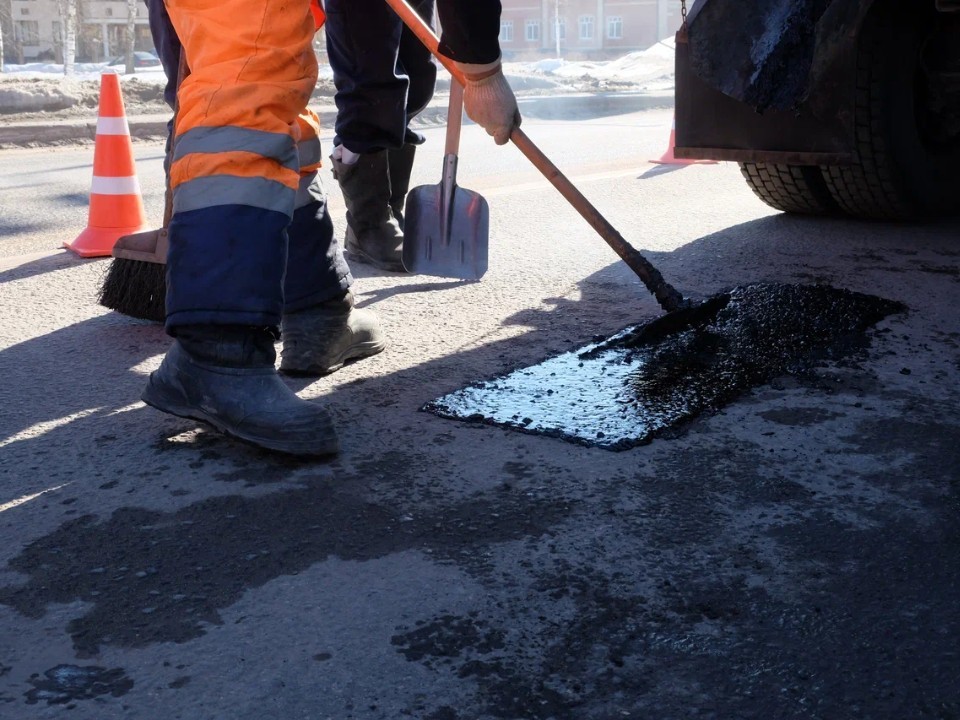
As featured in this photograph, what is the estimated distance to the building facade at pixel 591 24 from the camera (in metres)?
41.6

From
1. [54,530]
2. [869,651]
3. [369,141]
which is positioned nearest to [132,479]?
[54,530]

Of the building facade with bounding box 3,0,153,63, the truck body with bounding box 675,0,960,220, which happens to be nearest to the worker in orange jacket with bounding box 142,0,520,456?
the truck body with bounding box 675,0,960,220

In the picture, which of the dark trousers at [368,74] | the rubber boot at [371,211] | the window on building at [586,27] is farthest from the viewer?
the window on building at [586,27]

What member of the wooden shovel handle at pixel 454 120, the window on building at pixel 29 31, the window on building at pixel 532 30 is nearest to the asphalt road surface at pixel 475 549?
the wooden shovel handle at pixel 454 120

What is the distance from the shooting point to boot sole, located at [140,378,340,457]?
2.00m

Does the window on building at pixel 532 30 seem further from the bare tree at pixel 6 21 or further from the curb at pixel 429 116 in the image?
the curb at pixel 429 116

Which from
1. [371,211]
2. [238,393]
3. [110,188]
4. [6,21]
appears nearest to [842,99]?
[371,211]

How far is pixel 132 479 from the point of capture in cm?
195

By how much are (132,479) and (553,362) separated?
1.03m

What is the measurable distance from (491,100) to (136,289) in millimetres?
1087

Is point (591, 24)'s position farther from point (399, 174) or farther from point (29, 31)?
point (399, 174)

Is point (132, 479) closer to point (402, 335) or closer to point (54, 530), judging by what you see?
point (54, 530)

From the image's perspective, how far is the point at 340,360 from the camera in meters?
2.58

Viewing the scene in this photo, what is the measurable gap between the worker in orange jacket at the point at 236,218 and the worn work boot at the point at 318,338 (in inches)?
14.7
